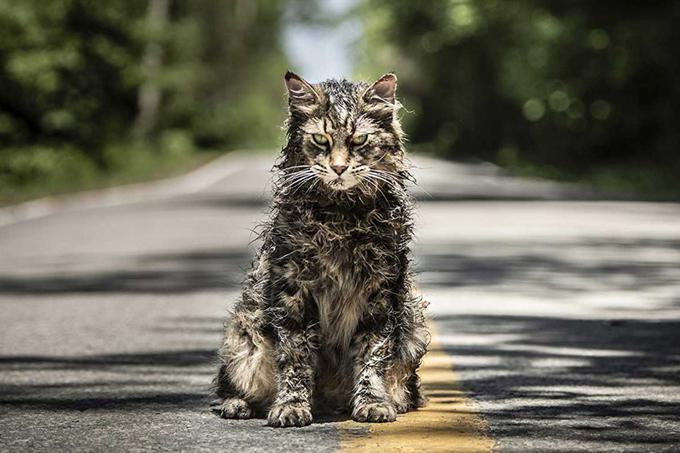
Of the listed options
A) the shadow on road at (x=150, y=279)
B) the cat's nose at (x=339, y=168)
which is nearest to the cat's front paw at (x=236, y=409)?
the cat's nose at (x=339, y=168)

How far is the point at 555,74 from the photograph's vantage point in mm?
42812

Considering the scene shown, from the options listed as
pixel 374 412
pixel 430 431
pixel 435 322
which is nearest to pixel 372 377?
pixel 374 412

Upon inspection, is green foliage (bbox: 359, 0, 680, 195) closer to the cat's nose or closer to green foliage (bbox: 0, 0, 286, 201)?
green foliage (bbox: 0, 0, 286, 201)

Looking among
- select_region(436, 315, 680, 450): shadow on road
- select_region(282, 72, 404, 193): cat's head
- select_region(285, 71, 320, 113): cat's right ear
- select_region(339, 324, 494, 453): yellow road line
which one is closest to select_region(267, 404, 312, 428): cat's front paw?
select_region(339, 324, 494, 453): yellow road line

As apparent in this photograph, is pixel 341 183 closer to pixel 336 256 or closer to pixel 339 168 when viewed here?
pixel 339 168

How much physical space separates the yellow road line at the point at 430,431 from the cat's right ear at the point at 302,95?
130 centimetres

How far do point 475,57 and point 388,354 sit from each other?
2202 inches

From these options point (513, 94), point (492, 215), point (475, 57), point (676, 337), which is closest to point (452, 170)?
point (513, 94)

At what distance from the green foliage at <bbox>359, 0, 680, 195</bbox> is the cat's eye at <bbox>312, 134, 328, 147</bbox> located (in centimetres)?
2416

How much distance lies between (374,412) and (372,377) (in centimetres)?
15

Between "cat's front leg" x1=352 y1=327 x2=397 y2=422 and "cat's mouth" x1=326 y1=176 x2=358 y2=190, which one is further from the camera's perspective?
"cat's front leg" x1=352 y1=327 x2=397 y2=422

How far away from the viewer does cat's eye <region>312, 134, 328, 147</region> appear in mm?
5574

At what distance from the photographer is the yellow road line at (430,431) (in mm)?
5414

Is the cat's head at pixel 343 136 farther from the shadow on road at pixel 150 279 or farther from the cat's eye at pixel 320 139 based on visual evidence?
the shadow on road at pixel 150 279
